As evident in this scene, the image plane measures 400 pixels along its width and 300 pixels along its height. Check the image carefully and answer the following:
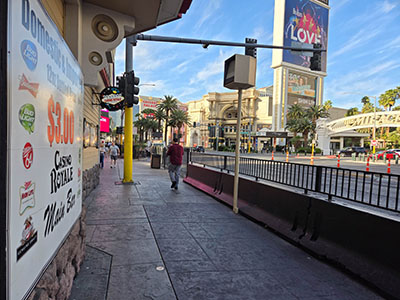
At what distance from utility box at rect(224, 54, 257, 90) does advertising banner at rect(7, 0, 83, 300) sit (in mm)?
4382

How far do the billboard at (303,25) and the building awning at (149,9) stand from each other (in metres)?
81.3

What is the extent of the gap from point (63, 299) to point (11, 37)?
94.6 inches

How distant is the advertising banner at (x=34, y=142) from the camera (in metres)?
1.39

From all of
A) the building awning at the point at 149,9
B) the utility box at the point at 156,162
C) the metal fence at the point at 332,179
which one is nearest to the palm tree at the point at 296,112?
the utility box at the point at 156,162

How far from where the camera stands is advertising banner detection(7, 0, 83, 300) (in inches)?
54.8

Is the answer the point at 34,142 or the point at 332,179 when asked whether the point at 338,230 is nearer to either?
the point at 332,179

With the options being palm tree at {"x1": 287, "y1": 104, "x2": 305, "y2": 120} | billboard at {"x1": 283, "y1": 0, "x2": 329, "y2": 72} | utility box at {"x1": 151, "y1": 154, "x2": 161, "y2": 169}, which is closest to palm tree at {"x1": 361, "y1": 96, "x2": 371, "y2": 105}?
billboard at {"x1": 283, "y1": 0, "x2": 329, "y2": 72}

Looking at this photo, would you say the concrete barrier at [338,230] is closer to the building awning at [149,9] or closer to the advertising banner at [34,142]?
the advertising banner at [34,142]

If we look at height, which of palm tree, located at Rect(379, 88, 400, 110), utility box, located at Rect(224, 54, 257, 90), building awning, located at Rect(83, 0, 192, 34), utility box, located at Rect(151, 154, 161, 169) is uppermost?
palm tree, located at Rect(379, 88, 400, 110)

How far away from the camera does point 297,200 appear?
4.89 metres

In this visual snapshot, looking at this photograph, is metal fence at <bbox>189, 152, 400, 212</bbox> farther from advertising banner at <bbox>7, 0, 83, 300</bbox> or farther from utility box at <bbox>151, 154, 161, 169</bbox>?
utility box at <bbox>151, 154, 161, 169</bbox>

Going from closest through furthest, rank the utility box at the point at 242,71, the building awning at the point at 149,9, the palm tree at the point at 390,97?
the building awning at the point at 149,9 < the utility box at the point at 242,71 < the palm tree at the point at 390,97

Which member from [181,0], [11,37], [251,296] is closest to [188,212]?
[251,296]

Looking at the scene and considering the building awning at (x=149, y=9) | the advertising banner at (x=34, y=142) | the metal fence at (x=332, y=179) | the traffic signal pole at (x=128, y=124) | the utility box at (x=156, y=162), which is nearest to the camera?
the advertising banner at (x=34, y=142)
